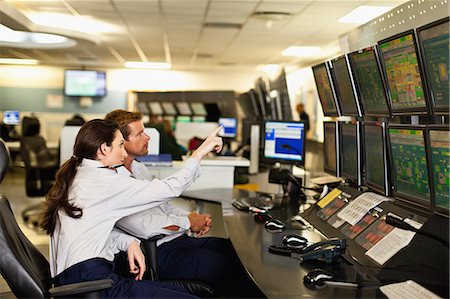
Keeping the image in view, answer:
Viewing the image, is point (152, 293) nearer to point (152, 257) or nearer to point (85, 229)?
point (85, 229)

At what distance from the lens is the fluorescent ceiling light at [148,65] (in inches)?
568

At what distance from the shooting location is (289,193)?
13.0 ft

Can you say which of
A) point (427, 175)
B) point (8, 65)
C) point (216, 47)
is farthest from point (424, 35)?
point (8, 65)

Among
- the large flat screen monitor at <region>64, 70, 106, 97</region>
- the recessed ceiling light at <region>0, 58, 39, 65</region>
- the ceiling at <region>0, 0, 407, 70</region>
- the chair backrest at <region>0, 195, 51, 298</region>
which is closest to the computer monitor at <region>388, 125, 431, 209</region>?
the chair backrest at <region>0, 195, 51, 298</region>

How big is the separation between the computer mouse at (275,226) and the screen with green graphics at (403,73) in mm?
817

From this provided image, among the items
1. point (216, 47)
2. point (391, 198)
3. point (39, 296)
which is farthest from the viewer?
point (216, 47)

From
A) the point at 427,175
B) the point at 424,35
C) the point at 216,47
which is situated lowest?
the point at 427,175

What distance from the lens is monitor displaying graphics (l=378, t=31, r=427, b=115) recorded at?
2197mm

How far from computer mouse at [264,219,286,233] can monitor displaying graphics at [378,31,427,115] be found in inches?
31.7

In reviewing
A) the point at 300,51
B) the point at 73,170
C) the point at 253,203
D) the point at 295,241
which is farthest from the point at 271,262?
the point at 300,51

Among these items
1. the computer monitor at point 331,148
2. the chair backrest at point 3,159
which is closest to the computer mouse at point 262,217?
the computer monitor at point 331,148

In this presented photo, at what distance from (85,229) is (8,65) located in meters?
13.1

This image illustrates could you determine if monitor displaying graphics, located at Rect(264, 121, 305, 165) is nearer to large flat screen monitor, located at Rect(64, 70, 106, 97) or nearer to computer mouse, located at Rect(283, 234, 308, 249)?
computer mouse, located at Rect(283, 234, 308, 249)

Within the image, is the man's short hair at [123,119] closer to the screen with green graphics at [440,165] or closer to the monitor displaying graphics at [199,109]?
the screen with green graphics at [440,165]
